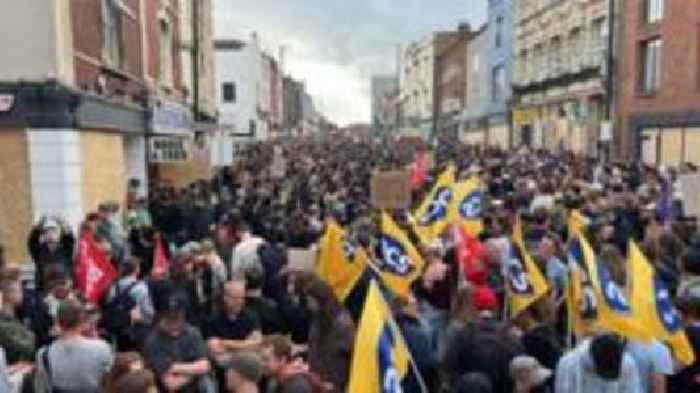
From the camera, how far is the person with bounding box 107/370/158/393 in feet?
16.7

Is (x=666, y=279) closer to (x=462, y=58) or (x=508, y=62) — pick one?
(x=508, y=62)

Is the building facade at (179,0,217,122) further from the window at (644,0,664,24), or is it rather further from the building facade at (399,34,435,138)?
the building facade at (399,34,435,138)

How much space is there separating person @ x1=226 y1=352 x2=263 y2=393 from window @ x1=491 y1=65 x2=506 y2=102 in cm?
6328

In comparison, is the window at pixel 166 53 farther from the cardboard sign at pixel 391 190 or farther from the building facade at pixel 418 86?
the building facade at pixel 418 86

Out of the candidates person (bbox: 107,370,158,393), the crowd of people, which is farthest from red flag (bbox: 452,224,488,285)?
person (bbox: 107,370,158,393)

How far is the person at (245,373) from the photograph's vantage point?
520cm

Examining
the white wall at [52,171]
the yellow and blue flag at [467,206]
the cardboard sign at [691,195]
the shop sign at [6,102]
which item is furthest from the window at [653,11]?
the shop sign at [6,102]

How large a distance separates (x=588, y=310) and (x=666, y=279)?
1.87 meters

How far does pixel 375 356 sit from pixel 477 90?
80.3 m

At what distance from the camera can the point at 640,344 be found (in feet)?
21.0

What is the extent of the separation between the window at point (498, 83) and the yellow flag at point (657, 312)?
61.5m

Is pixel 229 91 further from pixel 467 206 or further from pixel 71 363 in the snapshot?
pixel 71 363

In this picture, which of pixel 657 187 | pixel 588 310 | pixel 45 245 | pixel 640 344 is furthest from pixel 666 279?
pixel 657 187

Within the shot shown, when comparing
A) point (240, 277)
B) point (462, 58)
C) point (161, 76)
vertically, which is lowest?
point (240, 277)
